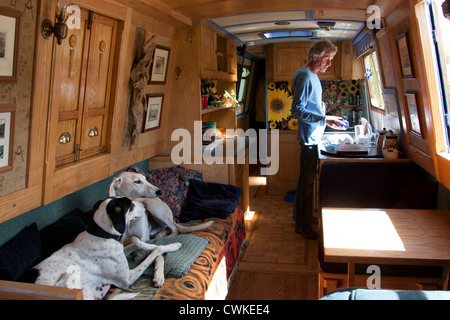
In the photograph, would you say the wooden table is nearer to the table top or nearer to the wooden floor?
the table top

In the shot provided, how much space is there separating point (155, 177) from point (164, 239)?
909 millimetres

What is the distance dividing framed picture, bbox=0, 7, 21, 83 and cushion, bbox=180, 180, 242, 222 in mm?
1835

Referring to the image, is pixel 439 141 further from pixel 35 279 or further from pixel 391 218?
pixel 35 279

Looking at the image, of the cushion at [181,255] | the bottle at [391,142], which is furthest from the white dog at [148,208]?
the bottle at [391,142]

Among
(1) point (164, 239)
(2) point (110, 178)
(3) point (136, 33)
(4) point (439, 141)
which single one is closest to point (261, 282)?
(1) point (164, 239)

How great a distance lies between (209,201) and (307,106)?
4.45ft

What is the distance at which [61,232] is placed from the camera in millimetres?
2396

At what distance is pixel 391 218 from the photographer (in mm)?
2283

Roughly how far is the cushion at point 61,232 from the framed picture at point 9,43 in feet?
3.05

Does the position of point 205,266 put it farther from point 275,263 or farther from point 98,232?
point 275,263

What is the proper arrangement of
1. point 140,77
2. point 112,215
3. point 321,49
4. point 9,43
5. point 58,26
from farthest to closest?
1. point 321,49
2. point 140,77
3. point 112,215
4. point 58,26
5. point 9,43

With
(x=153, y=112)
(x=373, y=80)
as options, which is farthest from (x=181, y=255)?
(x=373, y=80)

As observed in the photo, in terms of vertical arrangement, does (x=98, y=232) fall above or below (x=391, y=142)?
below

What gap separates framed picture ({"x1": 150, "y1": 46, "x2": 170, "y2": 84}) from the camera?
3.44 m
